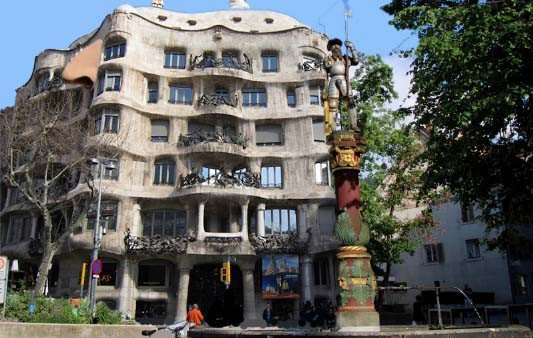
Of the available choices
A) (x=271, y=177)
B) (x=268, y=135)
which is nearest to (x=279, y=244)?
(x=271, y=177)

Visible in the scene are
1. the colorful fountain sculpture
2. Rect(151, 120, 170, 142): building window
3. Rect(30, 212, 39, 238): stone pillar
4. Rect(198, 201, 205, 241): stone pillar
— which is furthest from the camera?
Rect(30, 212, 39, 238): stone pillar

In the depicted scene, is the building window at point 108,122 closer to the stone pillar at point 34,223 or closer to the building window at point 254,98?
the stone pillar at point 34,223

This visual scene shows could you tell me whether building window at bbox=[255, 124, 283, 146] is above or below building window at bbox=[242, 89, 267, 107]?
below

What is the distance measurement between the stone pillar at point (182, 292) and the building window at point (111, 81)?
13868 mm

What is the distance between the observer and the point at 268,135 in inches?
1473

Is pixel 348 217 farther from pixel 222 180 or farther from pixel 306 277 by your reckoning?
pixel 306 277

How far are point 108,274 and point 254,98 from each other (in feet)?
54.9

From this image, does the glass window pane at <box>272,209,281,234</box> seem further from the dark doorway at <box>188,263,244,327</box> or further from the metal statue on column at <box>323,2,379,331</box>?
the metal statue on column at <box>323,2,379,331</box>

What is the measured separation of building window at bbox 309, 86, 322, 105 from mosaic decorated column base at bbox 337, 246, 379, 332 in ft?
84.0

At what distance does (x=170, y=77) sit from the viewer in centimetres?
3722

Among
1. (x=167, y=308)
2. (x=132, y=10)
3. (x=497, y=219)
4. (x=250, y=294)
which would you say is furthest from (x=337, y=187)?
(x=132, y=10)

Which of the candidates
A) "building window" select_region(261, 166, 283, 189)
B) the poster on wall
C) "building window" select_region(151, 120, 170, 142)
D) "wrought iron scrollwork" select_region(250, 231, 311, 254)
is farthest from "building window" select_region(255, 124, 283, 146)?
the poster on wall

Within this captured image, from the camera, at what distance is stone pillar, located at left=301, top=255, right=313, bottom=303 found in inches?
1334

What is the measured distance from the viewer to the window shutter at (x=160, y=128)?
3625 centimetres
